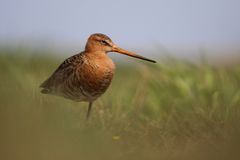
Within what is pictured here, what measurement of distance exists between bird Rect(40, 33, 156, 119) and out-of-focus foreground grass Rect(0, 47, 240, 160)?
0.22 metres

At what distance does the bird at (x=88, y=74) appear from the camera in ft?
26.4

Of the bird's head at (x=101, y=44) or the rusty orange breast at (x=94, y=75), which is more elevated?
A: the bird's head at (x=101, y=44)

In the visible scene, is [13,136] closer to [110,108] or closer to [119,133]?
[119,133]

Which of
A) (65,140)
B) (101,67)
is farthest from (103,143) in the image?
(101,67)

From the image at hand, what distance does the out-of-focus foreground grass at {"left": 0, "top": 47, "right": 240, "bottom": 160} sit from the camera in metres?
5.59

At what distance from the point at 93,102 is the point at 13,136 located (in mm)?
3193

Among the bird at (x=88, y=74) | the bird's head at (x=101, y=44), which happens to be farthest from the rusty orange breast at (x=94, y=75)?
the bird's head at (x=101, y=44)

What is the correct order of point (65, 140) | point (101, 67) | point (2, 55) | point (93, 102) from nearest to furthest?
point (65, 140)
point (101, 67)
point (93, 102)
point (2, 55)

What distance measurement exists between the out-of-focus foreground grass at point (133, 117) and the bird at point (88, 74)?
0.73 feet

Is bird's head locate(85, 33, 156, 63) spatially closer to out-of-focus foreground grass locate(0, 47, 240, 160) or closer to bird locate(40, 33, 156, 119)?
bird locate(40, 33, 156, 119)

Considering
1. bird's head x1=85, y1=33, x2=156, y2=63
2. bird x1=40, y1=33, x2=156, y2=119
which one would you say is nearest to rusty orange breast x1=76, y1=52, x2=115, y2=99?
bird x1=40, y1=33, x2=156, y2=119

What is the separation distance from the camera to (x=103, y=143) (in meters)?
6.07

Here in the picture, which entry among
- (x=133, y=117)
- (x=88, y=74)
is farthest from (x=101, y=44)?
(x=133, y=117)

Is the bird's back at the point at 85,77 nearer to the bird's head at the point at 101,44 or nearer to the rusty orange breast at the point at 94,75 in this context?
the rusty orange breast at the point at 94,75
